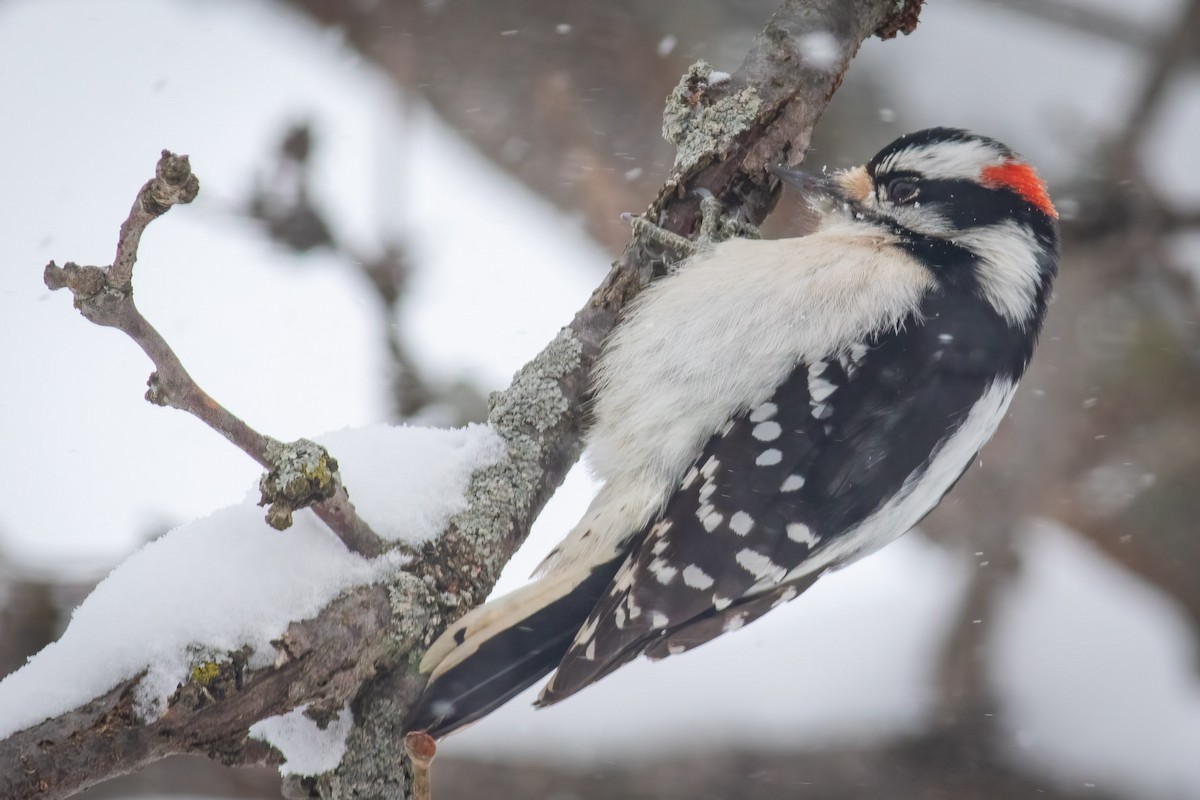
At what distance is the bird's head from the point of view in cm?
241

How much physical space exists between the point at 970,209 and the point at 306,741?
1892mm

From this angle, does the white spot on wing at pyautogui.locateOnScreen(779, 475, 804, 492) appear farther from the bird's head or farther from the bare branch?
the bare branch

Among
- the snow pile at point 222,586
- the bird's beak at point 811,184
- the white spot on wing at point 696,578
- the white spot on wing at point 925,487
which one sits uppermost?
the bird's beak at point 811,184

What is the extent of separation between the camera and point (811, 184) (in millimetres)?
2438

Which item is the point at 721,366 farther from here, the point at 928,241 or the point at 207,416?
the point at 207,416

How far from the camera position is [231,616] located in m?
1.58

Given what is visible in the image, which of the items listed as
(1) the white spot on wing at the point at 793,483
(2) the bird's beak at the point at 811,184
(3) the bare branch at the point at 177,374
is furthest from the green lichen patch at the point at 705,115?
(3) the bare branch at the point at 177,374

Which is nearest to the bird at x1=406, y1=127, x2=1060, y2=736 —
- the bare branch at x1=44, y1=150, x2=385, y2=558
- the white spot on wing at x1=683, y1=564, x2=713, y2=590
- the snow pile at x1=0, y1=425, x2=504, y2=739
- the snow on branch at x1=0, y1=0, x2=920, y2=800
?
the white spot on wing at x1=683, y1=564, x2=713, y2=590

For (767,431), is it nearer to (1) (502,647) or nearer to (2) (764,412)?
(2) (764,412)

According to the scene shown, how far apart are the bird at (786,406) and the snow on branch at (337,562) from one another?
0.13 m

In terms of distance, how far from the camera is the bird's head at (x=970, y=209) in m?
2.41

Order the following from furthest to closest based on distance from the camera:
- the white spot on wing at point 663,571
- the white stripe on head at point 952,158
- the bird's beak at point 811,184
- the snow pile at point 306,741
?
the white stripe on head at point 952,158 → the bird's beak at point 811,184 → the white spot on wing at point 663,571 → the snow pile at point 306,741

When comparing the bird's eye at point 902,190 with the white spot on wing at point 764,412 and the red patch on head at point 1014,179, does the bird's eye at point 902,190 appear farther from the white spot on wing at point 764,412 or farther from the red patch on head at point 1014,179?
the white spot on wing at point 764,412

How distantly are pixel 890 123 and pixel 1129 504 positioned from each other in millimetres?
2244
